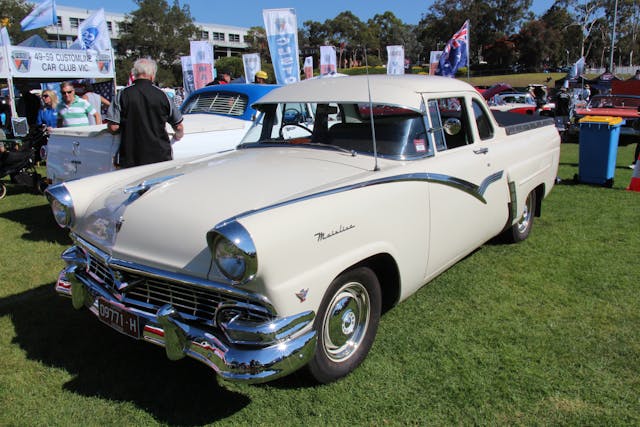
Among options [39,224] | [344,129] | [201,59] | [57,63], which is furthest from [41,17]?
[344,129]

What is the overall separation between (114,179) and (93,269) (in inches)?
28.8

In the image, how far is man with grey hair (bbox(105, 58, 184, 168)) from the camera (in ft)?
16.1

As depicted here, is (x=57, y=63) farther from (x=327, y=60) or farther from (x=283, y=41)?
(x=327, y=60)

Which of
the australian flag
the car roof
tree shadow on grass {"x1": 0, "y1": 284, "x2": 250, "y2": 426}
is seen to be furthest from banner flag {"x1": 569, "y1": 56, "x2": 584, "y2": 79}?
tree shadow on grass {"x1": 0, "y1": 284, "x2": 250, "y2": 426}

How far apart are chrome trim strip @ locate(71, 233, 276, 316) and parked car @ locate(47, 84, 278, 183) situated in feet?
7.93

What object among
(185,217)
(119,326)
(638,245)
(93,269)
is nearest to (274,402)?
(119,326)

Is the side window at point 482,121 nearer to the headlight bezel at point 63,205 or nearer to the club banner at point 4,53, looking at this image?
the headlight bezel at point 63,205

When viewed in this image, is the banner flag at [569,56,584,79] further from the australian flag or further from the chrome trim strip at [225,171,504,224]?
the chrome trim strip at [225,171,504,224]

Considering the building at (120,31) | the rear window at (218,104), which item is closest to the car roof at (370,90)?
the rear window at (218,104)

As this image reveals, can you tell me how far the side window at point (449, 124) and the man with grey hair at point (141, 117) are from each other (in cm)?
272

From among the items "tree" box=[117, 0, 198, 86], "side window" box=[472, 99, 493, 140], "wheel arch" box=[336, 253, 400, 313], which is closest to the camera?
"wheel arch" box=[336, 253, 400, 313]

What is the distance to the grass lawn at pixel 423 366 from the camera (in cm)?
262

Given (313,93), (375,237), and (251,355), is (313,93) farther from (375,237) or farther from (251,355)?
(251,355)

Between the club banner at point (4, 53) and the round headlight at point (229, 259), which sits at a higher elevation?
the club banner at point (4, 53)
